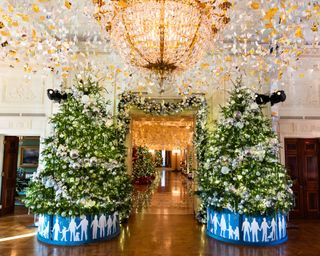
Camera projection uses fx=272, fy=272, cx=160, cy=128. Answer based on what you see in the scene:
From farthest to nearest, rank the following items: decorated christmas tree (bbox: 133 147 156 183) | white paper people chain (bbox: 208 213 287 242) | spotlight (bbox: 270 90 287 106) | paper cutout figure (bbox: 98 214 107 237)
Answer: decorated christmas tree (bbox: 133 147 156 183) → spotlight (bbox: 270 90 287 106) → paper cutout figure (bbox: 98 214 107 237) → white paper people chain (bbox: 208 213 287 242)

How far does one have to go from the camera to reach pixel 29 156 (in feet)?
37.6

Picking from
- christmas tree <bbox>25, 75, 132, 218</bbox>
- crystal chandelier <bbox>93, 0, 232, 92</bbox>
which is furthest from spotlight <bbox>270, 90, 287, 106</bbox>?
christmas tree <bbox>25, 75, 132, 218</bbox>

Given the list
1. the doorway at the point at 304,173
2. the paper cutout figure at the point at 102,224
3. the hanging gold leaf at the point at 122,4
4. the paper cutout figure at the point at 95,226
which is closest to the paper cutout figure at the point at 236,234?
the paper cutout figure at the point at 102,224

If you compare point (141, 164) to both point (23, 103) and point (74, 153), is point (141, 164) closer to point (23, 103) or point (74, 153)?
point (23, 103)

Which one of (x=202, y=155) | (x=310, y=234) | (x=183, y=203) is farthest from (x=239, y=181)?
(x=183, y=203)

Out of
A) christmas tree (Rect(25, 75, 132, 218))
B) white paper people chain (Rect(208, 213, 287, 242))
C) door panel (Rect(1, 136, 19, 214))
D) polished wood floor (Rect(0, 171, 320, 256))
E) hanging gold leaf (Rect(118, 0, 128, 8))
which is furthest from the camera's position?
door panel (Rect(1, 136, 19, 214))

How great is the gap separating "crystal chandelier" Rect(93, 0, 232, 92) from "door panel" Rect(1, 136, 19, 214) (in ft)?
19.4

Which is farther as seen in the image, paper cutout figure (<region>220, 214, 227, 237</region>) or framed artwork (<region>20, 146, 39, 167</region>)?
framed artwork (<region>20, 146, 39, 167</region>)

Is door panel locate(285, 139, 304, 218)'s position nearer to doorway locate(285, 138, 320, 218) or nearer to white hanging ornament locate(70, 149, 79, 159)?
doorway locate(285, 138, 320, 218)

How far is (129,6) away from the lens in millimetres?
3258

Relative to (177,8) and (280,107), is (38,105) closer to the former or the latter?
(177,8)

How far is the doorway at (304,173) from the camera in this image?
7535 millimetres

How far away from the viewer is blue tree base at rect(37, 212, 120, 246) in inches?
199

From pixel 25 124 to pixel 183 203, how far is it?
5.87 metres
